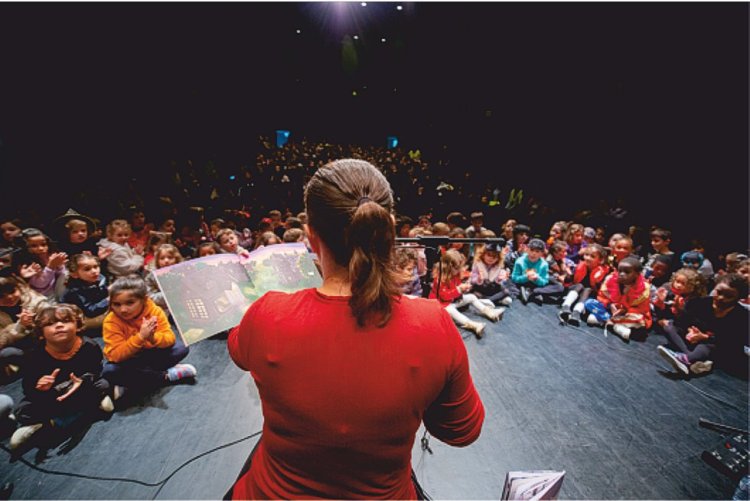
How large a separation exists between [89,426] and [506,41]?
1098 cm

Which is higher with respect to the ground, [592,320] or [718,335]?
[718,335]

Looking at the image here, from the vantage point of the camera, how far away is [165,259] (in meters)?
3.16

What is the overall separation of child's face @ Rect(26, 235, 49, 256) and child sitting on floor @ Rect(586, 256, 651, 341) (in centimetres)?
586

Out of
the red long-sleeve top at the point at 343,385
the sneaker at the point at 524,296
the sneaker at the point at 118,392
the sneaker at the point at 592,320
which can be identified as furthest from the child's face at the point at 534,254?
the sneaker at the point at 118,392

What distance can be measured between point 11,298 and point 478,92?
38.2 feet

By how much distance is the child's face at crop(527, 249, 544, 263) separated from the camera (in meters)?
4.23

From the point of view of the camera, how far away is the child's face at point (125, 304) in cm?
214

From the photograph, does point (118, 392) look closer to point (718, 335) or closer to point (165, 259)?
point (165, 259)

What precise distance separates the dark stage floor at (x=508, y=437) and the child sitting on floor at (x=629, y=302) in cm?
45

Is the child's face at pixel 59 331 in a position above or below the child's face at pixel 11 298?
above

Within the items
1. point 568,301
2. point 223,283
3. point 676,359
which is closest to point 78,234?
Result: point 223,283

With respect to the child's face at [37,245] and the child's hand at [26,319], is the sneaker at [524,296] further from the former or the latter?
the child's face at [37,245]

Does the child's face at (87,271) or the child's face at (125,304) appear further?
the child's face at (87,271)

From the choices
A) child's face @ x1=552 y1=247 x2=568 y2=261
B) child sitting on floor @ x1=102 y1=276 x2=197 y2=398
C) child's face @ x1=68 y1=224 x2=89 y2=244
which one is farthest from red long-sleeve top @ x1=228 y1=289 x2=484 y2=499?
child's face @ x1=552 y1=247 x2=568 y2=261
